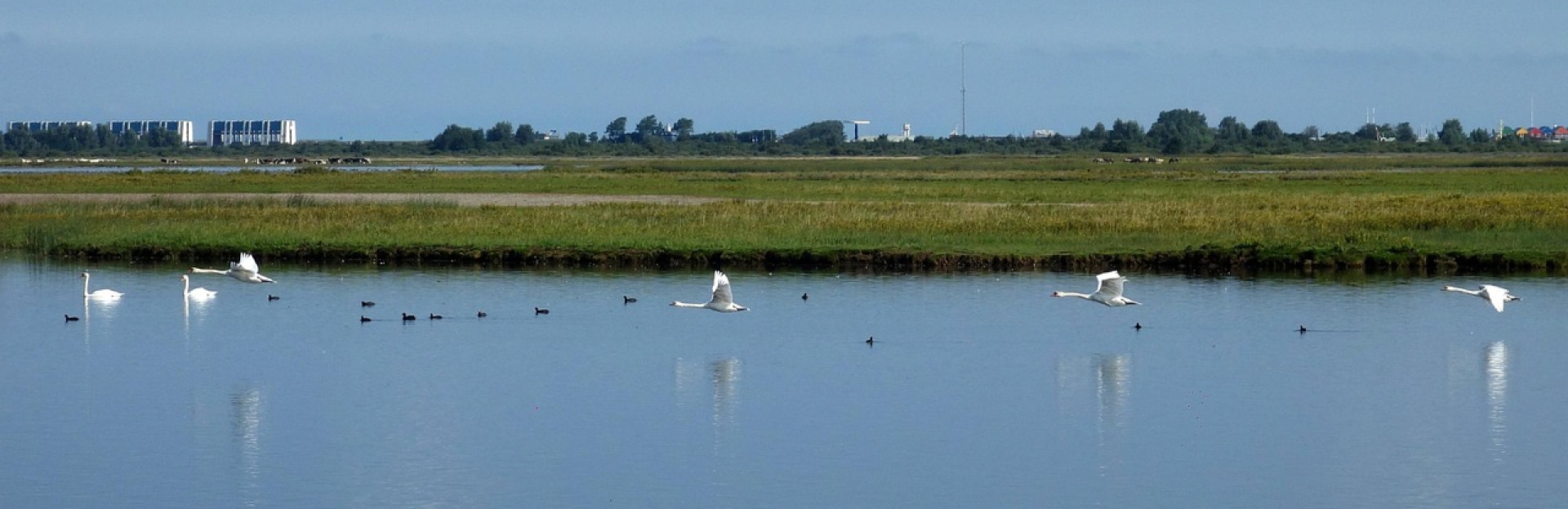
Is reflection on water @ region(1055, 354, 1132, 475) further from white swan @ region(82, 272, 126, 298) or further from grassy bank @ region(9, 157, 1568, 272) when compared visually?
white swan @ region(82, 272, 126, 298)

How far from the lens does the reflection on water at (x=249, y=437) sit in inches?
591

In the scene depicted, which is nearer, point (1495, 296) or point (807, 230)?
point (1495, 296)

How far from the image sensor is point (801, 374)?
21.3 meters

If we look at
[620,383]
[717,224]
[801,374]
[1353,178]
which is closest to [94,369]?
[620,383]

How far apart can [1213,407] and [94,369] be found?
1244 centimetres

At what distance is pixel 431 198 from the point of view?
58.7 metres

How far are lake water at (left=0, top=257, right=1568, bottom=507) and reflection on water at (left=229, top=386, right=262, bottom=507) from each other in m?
0.05

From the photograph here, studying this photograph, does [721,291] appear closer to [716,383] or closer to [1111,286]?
[716,383]

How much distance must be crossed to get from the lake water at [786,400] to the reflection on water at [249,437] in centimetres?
5

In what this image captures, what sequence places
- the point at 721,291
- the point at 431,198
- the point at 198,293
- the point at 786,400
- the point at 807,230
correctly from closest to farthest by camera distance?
the point at 786,400
the point at 721,291
the point at 198,293
the point at 807,230
the point at 431,198

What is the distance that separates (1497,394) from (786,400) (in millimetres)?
7512

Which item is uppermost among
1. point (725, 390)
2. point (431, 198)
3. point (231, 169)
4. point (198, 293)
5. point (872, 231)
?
point (231, 169)

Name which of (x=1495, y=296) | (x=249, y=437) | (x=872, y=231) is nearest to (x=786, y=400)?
(x=249, y=437)

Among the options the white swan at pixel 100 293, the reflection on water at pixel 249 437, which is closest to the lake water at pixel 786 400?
the reflection on water at pixel 249 437
